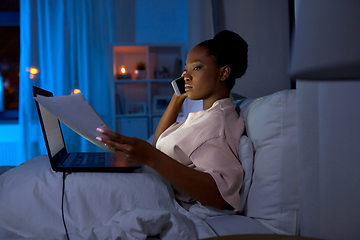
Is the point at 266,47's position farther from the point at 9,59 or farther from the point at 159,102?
the point at 9,59

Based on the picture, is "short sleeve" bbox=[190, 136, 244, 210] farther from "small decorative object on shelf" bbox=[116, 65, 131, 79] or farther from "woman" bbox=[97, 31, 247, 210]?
"small decorative object on shelf" bbox=[116, 65, 131, 79]

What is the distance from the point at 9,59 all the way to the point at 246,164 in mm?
3855

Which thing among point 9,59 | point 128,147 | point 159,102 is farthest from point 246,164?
point 9,59

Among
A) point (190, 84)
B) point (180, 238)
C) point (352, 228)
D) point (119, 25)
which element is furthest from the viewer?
point (119, 25)

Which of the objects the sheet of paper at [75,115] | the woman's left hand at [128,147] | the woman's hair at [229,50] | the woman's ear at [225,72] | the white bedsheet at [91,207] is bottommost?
the white bedsheet at [91,207]

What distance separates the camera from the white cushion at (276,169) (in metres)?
0.68

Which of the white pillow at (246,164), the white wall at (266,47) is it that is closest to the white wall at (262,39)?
the white wall at (266,47)

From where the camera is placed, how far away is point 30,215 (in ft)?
2.23

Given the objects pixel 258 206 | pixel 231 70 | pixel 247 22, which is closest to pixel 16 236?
pixel 258 206

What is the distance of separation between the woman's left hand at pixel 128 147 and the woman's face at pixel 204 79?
419 millimetres

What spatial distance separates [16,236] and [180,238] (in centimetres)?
42

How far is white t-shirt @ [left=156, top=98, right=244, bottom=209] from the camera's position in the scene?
778 millimetres

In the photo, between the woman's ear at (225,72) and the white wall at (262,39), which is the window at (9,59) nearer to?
the white wall at (262,39)

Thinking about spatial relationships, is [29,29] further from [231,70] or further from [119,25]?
[231,70]
